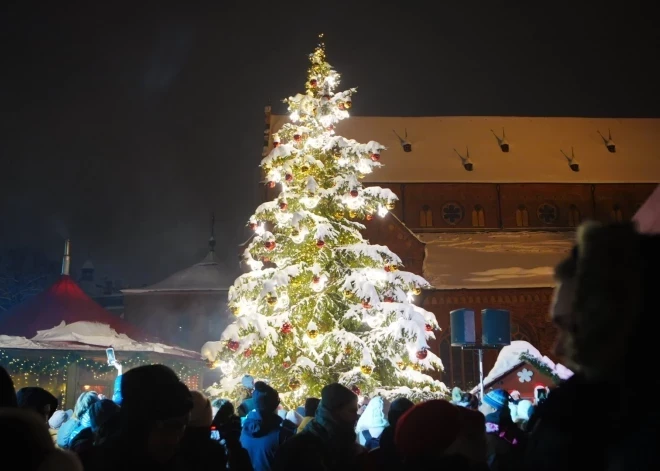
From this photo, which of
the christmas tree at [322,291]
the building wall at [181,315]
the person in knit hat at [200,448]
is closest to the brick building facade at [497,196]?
the building wall at [181,315]

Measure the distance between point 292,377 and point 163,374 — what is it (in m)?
8.46

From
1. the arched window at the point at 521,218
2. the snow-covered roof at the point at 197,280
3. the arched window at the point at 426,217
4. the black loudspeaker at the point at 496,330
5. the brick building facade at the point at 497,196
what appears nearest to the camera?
the black loudspeaker at the point at 496,330

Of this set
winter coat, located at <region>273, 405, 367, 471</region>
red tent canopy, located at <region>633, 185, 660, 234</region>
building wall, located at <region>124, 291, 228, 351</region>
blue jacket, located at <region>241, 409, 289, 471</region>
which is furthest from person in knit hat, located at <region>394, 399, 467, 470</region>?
building wall, located at <region>124, 291, 228, 351</region>

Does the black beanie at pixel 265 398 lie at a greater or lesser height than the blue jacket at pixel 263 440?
greater

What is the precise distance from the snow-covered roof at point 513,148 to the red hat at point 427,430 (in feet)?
104

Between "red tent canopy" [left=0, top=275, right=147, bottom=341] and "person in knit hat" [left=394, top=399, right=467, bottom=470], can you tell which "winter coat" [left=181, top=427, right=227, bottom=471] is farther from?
"red tent canopy" [left=0, top=275, right=147, bottom=341]

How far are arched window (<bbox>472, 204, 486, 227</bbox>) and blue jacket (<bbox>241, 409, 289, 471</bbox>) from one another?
31.4 m

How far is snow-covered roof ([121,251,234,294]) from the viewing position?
41.3 meters

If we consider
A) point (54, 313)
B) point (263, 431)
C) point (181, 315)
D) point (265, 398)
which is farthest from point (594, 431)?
point (181, 315)

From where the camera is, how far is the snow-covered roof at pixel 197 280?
41.3m

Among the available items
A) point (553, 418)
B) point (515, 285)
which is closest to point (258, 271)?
point (553, 418)

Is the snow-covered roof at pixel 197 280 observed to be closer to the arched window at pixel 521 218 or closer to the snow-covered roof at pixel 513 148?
the snow-covered roof at pixel 513 148

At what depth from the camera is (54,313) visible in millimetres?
19719

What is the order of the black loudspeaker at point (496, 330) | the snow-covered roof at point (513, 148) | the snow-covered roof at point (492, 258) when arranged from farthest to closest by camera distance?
the snow-covered roof at point (513, 148) → the snow-covered roof at point (492, 258) → the black loudspeaker at point (496, 330)
